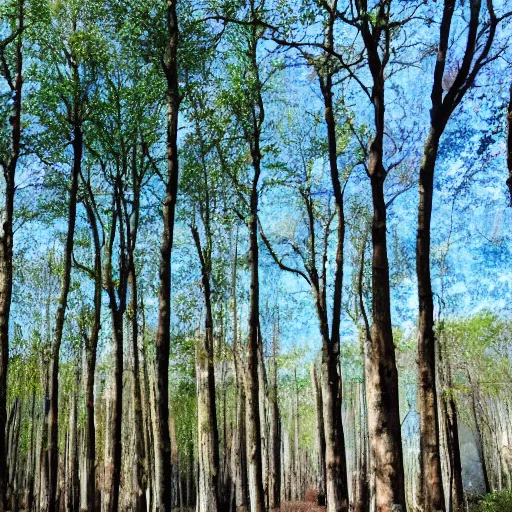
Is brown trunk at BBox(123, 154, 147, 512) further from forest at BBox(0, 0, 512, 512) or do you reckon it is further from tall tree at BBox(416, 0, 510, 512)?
tall tree at BBox(416, 0, 510, 512)

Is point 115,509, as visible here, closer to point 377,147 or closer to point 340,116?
point 377,147

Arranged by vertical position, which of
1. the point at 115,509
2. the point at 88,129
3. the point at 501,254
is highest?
the point at 88,129

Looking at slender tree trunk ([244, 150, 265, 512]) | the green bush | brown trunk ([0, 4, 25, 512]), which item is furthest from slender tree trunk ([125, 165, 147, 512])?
the green bush

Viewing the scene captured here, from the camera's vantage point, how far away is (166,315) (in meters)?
9.89

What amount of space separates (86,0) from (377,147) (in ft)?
36.2

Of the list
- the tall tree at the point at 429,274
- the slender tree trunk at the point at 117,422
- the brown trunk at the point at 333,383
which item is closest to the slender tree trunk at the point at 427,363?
the tall tree at the point at 429,274

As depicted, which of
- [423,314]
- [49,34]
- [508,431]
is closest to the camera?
[423,314]

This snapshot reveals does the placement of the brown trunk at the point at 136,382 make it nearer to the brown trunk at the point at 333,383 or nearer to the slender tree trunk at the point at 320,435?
the brown trunk at the point at 333,383

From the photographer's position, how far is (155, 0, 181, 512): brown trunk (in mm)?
9117

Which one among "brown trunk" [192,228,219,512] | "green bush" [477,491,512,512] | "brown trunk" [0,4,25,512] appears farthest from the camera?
"brown trunk" [192,228,219,512]

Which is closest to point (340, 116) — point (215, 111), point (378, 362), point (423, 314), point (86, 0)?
point (215, 111)

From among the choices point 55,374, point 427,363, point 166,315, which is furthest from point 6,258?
point 427,363

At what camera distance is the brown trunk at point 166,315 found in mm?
9117

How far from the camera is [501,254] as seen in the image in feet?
71.8
